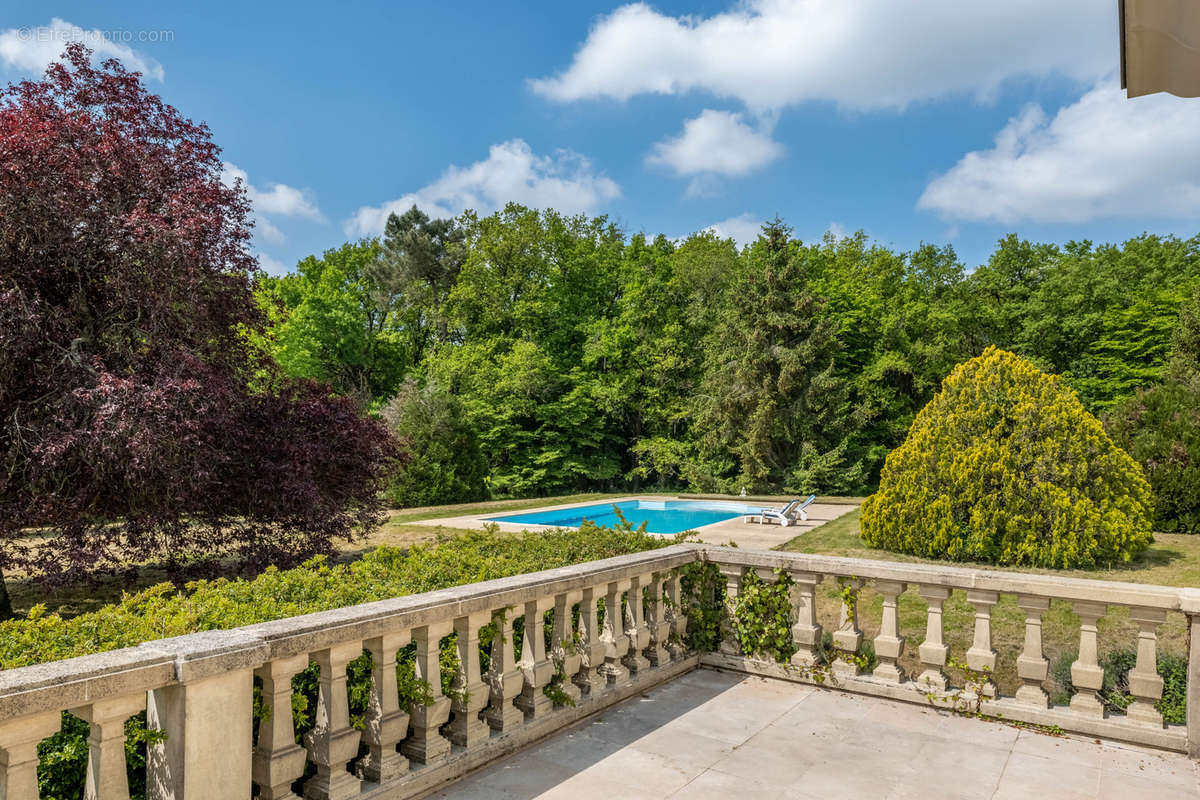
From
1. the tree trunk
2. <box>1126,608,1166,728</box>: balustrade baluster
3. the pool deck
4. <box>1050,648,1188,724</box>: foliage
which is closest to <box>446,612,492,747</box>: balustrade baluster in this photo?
<box>1126,608,1166,728</box>: balustrade baluster

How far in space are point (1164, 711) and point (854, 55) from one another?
7.35 meters

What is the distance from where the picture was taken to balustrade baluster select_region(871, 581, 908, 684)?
160 inches

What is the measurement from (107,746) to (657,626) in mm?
3032

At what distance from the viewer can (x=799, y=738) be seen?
3512 millimetres

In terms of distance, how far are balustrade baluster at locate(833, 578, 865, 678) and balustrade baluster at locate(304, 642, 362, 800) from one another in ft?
9.42

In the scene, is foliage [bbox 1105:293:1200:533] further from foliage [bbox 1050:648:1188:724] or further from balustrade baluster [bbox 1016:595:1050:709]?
balustrade baluster [bbox 1016:595:1050:709]

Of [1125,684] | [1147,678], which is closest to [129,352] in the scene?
[1147,678]

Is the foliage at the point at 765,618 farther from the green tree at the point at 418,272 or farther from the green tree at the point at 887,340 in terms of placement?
the green tree at the point at 418,272

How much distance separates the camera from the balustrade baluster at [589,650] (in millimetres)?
3750

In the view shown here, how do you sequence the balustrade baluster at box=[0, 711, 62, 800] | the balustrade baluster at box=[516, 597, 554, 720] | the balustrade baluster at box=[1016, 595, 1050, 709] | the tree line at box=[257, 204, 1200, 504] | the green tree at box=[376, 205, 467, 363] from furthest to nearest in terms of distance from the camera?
the green tree at box=[376, 205, 467, 363] < the tree line at box=[257, 204, 1200, 504] < the balustrade baluster at box=[1016, 595, 1050, 709] < the balustrade baluster at box=[516, 597, 554, 720] < the balustrade baluster at box=[0, 711, 62, 800]

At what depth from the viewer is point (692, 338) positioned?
31.8 m

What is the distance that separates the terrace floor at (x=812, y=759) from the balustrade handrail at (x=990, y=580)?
0.72m

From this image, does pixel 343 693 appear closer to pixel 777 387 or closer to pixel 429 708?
pixel 429 708

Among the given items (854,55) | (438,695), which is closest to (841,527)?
(854,55)
